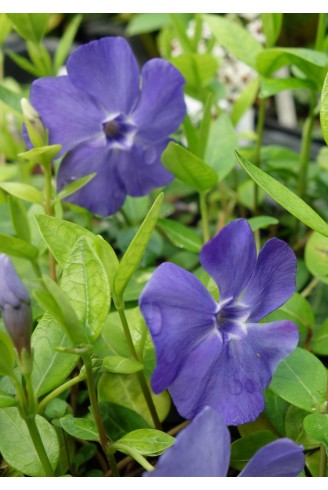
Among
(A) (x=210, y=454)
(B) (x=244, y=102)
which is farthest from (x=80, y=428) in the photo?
(B) (x=244, y=102)

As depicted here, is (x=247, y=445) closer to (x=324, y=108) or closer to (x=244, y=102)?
(x=324, y=108)

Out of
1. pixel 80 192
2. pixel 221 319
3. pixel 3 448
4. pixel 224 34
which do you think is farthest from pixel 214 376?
pixel 224 34

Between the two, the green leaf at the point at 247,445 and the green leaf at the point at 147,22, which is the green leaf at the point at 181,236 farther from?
the green leaf at the point at 147,22

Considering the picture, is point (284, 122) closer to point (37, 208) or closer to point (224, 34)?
point (224, 34)

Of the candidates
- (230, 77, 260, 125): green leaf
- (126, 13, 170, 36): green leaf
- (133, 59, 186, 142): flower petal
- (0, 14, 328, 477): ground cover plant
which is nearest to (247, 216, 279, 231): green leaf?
(0, 14, 328, 477): ground cover plant

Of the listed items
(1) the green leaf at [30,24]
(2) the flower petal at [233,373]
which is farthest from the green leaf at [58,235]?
(1) the green leaf at [30,24]

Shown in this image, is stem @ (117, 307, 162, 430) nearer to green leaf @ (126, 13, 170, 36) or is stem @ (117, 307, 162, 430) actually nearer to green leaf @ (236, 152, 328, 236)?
green leaf @ (236, 152, 328, 236)
